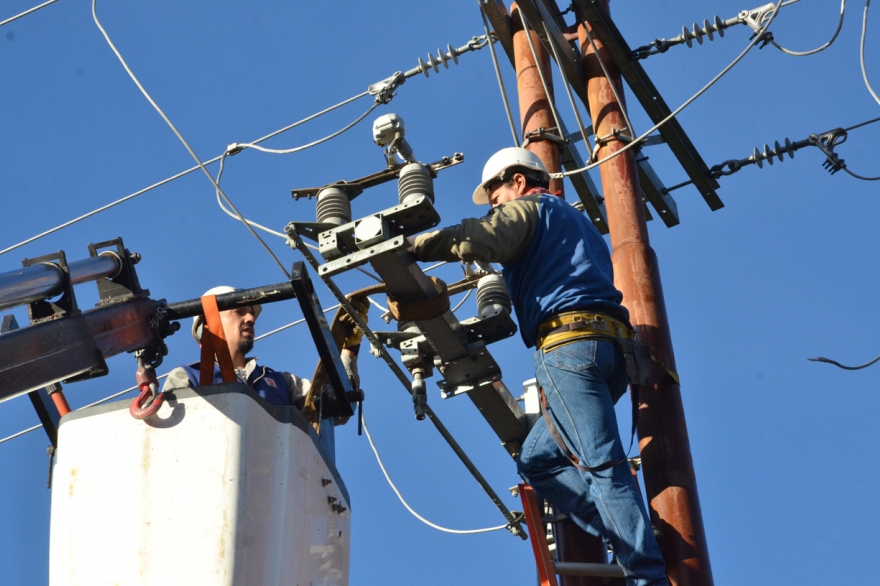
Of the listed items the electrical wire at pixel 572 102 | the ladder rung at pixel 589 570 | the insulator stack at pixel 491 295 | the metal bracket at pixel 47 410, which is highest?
the electrical wire at pixel 572 102

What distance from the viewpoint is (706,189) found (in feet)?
25.2

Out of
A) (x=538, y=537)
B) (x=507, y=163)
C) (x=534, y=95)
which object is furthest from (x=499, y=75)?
(x=538, y=537)

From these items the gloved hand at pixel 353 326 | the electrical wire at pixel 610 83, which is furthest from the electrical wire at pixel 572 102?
the gloved hand at pixel 353 326

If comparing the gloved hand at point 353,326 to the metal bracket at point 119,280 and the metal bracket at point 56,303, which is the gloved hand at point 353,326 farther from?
the metal bracket at point 56,303

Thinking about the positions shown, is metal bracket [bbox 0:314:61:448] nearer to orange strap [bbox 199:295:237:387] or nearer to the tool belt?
orange strap [bbox 199:295:237:387]

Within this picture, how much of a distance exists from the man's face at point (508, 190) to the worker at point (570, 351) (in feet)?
0.59

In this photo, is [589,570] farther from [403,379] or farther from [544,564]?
[403,379]

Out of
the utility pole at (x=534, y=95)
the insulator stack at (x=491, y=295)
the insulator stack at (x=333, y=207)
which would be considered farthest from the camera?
the utility pole at (x=534, y=95)

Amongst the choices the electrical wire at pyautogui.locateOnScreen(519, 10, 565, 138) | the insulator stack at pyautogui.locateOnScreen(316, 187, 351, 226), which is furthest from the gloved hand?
the electrical wire at pyautogui.locateOnScreen(519, 10, 565, 138)

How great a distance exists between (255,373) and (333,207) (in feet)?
3.74

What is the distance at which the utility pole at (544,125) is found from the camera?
546cm

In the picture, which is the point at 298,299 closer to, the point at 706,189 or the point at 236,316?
the point at 236,316

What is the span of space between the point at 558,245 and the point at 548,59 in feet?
8.58

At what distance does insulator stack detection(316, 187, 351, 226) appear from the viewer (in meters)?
4.87
